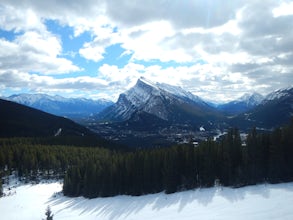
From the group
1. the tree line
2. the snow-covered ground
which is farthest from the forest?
the snow-covered ground

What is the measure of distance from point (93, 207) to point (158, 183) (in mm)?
14999

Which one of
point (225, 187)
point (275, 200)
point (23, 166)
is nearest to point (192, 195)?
point (225, 187)

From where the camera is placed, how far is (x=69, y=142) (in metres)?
200

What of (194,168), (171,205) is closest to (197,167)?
(194,168)

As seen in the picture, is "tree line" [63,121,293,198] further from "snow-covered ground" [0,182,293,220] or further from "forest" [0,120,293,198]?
"snow-covered ground" [0,182,293,220]

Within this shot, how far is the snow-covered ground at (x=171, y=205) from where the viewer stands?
45875mm

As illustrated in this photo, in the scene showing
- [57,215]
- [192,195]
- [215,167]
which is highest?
[215,167]

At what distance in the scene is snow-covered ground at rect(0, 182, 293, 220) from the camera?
45.9 metres

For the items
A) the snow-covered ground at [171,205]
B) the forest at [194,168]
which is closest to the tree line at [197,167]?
the forest at [194,168]

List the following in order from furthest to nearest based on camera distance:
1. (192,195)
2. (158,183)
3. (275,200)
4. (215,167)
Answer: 1. (158,183)
2. (215,167)
3. (192,195)
4. (275,200)

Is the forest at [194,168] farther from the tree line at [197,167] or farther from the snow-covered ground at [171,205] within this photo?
the snow-covered ground at [171,205]

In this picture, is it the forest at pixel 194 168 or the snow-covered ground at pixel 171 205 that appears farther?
the forest at pixel 194 168

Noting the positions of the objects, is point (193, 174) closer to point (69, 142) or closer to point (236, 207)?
point (236, 207)

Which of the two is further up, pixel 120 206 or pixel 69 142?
pixel 69 142
